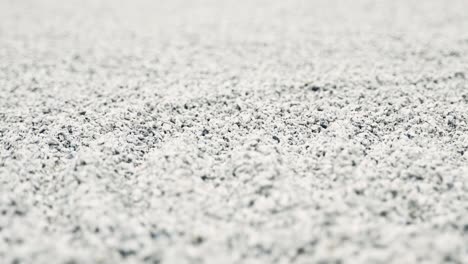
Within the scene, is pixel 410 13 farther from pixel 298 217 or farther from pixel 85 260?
pixel 85 260

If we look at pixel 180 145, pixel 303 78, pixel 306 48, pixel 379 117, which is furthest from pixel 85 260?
pixel 306 48

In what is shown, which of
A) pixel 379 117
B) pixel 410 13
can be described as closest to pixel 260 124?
pixel 379 117

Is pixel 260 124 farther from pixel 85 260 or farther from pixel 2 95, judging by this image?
pixel 2 95

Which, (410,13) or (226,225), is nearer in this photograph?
(226,225)

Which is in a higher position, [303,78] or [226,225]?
[303,78]

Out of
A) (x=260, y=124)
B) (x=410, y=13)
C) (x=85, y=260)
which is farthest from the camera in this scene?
(x=410, y=13)

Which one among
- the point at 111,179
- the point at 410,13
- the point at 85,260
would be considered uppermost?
the point at 410,13

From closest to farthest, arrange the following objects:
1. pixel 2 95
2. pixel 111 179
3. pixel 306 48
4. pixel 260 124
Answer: pixel 111 179, pixel 260 124, pixel 2 95, pixel 306 48
